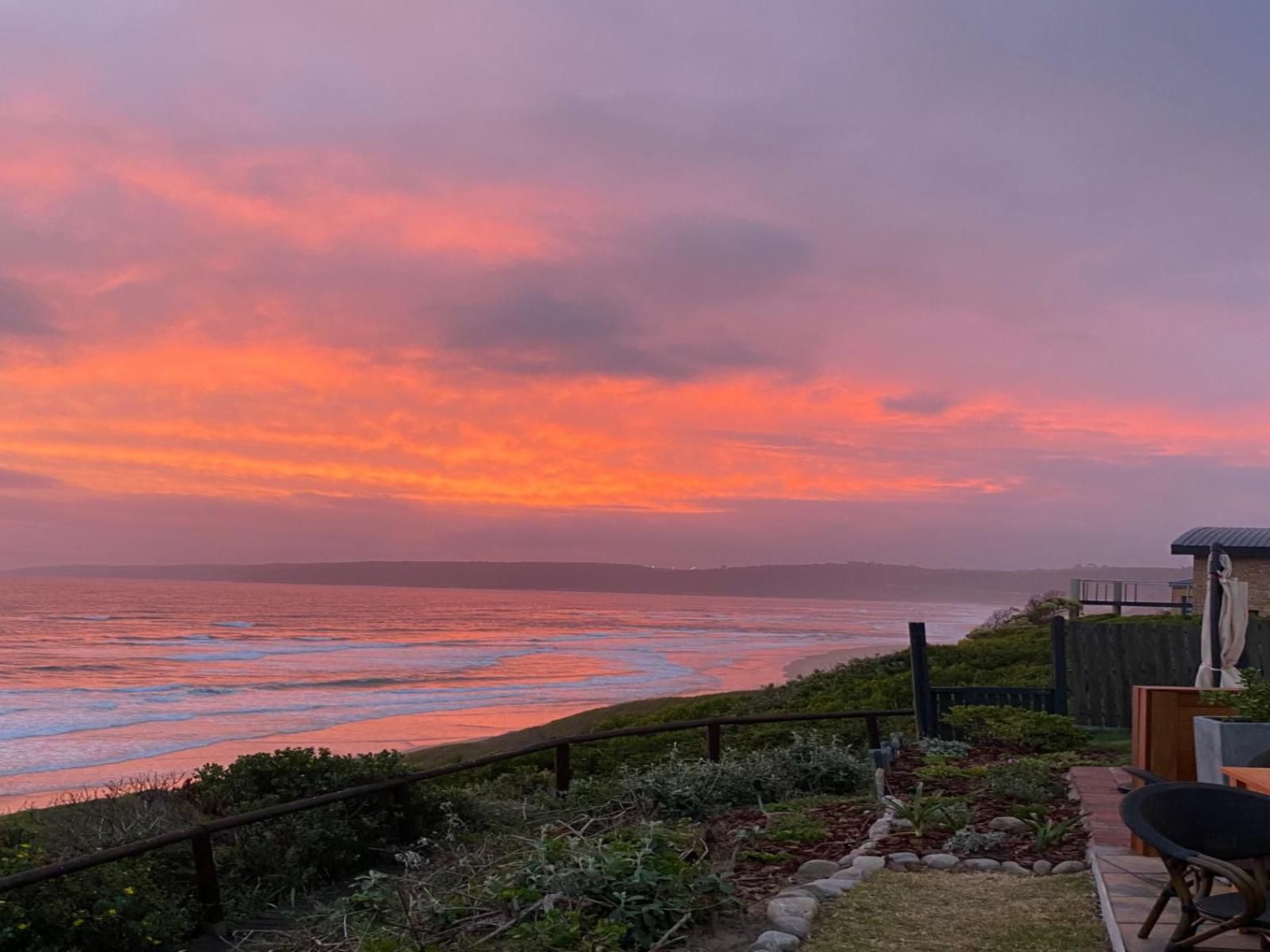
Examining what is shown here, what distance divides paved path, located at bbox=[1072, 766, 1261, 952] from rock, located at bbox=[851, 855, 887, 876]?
3.98 feet

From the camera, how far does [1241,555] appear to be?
3023cm

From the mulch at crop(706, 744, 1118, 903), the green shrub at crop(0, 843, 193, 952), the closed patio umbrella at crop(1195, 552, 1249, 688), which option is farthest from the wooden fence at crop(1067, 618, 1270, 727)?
the green shrub at crop(0, 843, 193, 952)

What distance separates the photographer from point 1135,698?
7762 mm

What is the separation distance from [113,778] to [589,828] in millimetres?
17886

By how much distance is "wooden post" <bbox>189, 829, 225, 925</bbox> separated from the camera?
7.43 metres

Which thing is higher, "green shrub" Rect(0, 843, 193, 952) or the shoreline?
"green shrub" Rect(0, 843, 193, 952)

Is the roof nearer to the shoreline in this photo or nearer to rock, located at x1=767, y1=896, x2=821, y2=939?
the shoreline

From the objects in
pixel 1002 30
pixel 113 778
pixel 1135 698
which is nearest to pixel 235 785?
pixel 1135 698

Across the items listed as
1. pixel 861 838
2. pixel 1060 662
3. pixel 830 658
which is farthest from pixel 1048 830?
pixel 830 658

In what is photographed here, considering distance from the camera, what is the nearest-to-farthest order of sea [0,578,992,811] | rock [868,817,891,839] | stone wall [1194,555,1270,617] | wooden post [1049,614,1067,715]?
rock [868,817,891,839]
wooden post [1049,614,1067,715]
sea [0,578,992,811]
stone wall [1194,555,1270,617]

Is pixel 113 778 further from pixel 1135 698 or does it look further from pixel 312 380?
pixel 1135 698

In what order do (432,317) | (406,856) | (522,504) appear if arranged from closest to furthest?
(406,856) < (432,317) < (522,504)

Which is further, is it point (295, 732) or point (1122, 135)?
point (295, 732)

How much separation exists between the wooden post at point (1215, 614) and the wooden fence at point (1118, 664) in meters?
3.90
